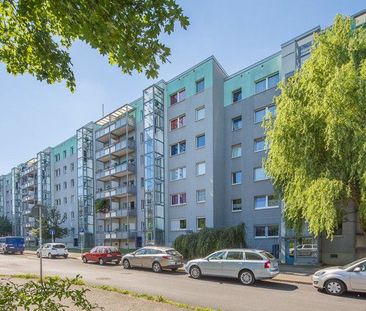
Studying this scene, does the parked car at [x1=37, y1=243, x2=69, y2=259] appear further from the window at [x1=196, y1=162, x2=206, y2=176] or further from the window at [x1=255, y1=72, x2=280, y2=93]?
the window at [x1=255, y1=72, x2=280, y2=93]

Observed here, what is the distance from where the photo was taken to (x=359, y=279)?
42.0ft

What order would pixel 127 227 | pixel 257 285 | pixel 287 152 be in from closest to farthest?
pixel 257 285 < pixel 287 152 < pixel 127 227

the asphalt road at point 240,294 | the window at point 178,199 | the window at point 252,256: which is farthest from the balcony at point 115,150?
the window at point 252,256

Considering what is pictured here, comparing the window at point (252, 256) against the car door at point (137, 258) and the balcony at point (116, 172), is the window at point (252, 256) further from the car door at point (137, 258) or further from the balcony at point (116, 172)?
the balcony at point (116, 172)

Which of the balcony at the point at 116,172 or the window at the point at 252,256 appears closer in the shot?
the window at the point at 252,256

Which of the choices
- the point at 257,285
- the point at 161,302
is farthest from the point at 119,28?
the point at 257,285

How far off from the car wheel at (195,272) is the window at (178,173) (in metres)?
16.4

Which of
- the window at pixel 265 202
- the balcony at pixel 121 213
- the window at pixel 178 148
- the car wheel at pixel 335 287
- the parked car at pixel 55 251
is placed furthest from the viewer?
the balcony at pixel 121 213

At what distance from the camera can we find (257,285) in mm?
15797

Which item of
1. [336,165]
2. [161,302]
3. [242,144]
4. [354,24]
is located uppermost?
[354,24]

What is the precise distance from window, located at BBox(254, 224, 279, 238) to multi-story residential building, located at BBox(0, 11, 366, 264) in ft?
0.26

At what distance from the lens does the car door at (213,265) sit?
17.0 metres

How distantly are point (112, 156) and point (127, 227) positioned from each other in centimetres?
965

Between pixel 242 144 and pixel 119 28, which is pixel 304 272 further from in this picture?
pixel 119 28
